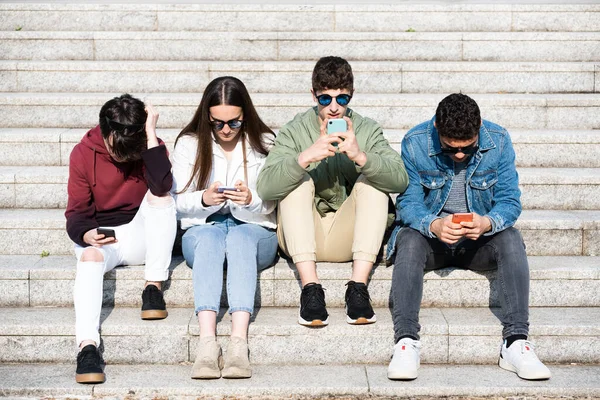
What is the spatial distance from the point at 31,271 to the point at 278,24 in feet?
12.4

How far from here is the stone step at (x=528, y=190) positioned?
6.05m

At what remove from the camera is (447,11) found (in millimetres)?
8094

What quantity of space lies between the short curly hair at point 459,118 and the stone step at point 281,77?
2585 mm

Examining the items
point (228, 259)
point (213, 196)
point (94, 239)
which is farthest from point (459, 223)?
point (94, 239)

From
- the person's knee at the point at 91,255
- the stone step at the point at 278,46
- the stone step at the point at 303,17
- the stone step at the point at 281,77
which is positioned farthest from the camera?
the stone step at the point at 303,17

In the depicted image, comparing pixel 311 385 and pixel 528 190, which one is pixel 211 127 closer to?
pixel 311 385

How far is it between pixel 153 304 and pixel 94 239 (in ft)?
1.66

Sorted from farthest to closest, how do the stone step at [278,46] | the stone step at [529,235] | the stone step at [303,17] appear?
the stone step at [303,17] < the stone step at [278,46] < the stone step at [529,235]

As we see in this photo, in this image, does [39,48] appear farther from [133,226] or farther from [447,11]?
[447,11]

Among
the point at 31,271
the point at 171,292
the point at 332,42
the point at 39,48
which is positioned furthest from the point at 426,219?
the point at 39,48

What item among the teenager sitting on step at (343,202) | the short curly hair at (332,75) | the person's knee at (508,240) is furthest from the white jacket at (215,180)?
the person's knee at (508,240)

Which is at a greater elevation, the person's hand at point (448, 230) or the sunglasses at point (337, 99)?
the sunglasses at point (337, 99)

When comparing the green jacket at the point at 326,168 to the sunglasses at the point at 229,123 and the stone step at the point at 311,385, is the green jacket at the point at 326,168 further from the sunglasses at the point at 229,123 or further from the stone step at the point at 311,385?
the stone step at the point at 311,385

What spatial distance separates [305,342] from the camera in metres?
4.93
